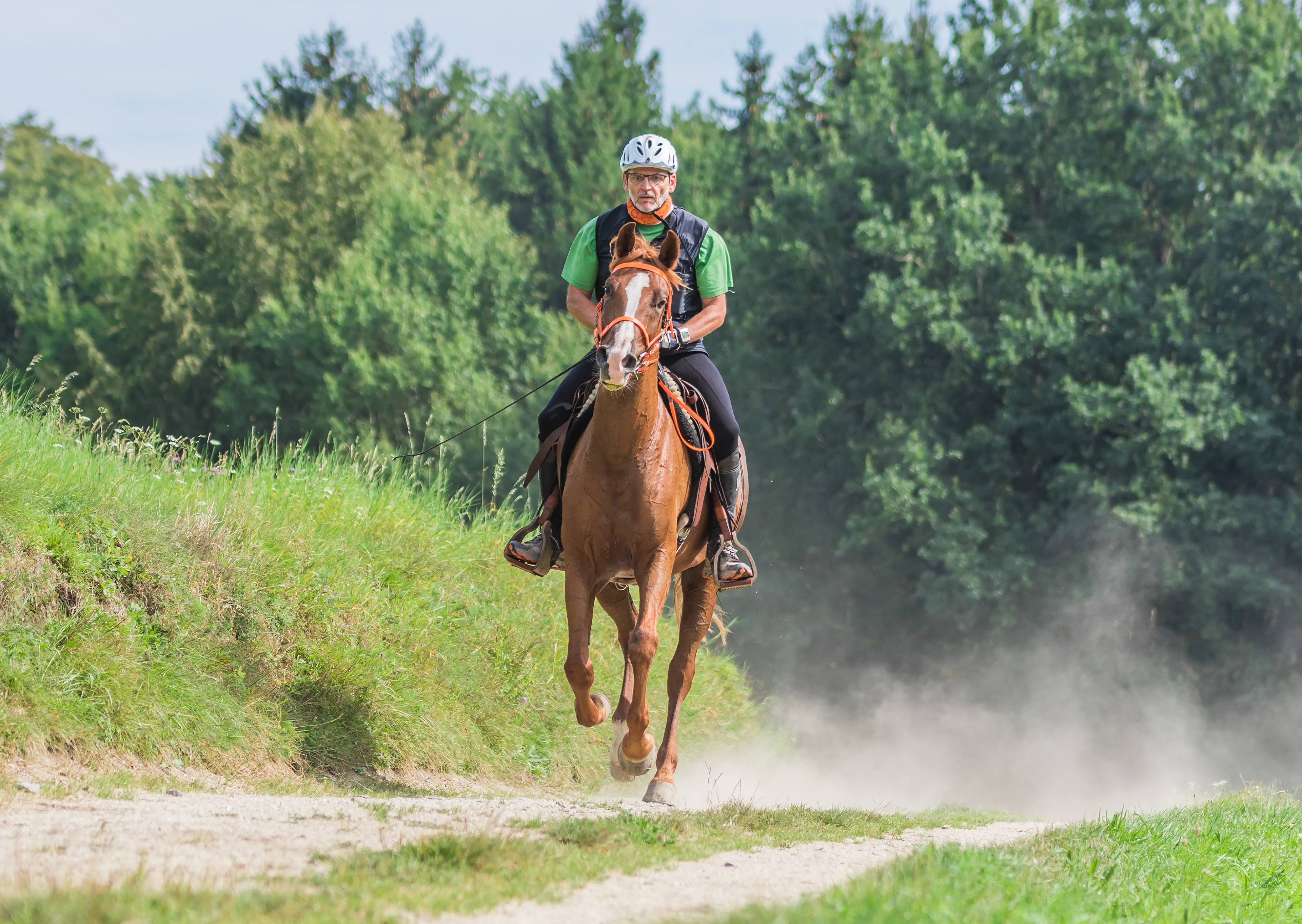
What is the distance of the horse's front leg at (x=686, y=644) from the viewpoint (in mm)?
8750

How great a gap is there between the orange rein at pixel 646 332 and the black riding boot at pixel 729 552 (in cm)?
65

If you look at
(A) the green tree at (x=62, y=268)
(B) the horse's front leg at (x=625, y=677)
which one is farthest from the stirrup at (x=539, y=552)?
(A) the green tree at (x=62, y=268)

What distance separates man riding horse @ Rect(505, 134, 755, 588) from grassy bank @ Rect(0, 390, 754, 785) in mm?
1888

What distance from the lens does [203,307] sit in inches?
1524

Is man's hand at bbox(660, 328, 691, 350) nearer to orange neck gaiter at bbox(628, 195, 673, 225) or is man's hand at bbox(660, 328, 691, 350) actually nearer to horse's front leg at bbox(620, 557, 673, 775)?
orange neck gaiter at bbox(628, 195, 673, 225)

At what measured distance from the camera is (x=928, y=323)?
84.0ft

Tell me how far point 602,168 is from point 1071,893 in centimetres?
4004

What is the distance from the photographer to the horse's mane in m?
7.40

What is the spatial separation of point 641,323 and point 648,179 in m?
1.69

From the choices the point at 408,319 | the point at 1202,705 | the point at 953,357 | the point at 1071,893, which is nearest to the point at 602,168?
the point at 408,319

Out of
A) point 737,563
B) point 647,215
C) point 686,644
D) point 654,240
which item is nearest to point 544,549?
point 737,563

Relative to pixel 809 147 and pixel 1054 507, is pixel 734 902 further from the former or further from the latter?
pixel 809 147

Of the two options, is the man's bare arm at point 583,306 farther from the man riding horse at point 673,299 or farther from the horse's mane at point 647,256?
the horse's mane at point 647,256

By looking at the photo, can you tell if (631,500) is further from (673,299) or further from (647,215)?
(647,215)
